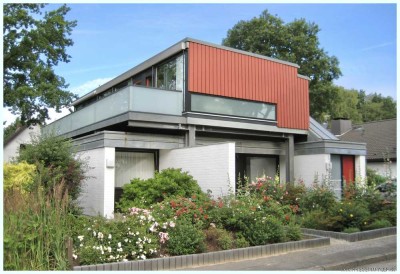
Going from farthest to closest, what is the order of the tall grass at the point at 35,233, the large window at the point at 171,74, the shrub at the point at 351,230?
the large window at the point at 171,74 < the shrub at the point at 351,230 < the tall grass at the point at 35,233

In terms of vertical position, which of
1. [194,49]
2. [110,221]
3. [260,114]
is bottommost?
[110,221]

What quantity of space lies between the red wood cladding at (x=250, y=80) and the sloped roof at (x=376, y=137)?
14.6 meters

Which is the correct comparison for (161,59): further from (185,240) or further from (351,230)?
(185,240)

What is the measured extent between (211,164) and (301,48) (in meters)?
25.1

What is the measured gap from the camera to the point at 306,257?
8445 millimetres

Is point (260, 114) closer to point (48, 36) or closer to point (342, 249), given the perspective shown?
point (342, 249)

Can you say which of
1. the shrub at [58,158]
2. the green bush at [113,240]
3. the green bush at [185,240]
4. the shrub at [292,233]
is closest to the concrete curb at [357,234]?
the shrub at [292,233]

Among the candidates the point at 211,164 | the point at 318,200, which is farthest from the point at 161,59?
the point at 318,200

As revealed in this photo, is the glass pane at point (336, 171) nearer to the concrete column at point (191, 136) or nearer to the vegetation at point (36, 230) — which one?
the concrete column at point (191, 136)

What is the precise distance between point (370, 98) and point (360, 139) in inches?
1610

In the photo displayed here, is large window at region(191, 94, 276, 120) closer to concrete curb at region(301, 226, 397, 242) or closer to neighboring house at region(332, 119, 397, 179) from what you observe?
concrete curb at region(301, 226, 397, 242)

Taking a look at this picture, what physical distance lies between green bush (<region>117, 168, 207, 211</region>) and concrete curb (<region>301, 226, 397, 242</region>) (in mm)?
3610

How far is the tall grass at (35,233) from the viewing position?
663cm

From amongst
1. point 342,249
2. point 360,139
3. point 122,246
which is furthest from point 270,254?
point 360,139
